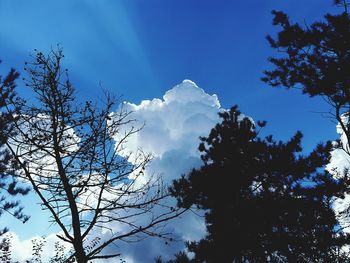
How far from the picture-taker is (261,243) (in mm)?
13305

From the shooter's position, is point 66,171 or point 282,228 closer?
point 66,171

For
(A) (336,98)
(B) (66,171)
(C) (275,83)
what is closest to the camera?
(B) (66,171)

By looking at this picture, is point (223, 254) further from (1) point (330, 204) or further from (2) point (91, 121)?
(2) point (91, 121)

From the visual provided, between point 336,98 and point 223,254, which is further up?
point 336,98

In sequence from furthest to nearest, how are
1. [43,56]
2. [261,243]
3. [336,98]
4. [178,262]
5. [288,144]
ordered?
[288,144] → [178,262] → [261,243] → [336,98] → [43,56]

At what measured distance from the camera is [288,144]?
51.9 ft

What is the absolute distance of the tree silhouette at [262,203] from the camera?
13.1m

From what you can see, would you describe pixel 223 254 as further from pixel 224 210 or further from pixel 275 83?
pixel 275 83

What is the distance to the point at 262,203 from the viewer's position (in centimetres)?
1375

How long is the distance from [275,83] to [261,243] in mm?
6066

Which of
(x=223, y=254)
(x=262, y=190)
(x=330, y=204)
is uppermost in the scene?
(x=262, y=190)

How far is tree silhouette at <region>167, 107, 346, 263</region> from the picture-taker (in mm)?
13086


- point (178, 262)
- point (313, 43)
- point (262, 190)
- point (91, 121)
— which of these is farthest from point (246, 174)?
point (91, 121)

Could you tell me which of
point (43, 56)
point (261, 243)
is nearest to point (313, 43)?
point (261, 243)
